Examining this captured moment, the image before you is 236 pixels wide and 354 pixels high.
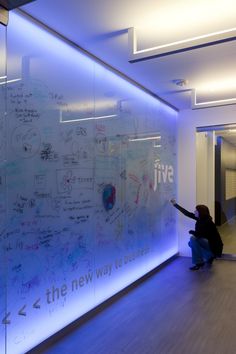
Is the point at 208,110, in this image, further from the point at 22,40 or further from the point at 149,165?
the point at 22,40

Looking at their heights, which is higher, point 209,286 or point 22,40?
point 22,40

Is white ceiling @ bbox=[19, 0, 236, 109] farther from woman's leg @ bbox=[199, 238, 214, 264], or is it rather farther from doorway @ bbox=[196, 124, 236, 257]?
woman's leg @ bbox=[199, 238, 214, 264]

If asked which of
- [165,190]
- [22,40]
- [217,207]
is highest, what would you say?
[22,40]

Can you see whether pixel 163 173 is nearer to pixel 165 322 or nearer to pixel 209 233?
pixel 209 233

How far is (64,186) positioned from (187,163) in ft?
11.4

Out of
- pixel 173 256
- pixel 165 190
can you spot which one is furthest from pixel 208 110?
pixel 173 256

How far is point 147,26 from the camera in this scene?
285 centimetres

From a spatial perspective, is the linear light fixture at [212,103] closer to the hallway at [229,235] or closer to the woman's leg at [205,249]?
the woman's leg at [205,249]

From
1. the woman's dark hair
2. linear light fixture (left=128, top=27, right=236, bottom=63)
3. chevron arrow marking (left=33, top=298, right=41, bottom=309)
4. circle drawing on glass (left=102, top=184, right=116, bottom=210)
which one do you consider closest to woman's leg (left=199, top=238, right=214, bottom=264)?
the woman's dark hair

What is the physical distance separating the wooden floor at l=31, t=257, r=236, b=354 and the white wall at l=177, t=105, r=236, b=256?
1442mm

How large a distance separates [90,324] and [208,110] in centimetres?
414

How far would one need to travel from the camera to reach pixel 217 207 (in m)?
6.21

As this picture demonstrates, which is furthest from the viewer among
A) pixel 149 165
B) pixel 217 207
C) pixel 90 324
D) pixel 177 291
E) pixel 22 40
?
pixel 217 207

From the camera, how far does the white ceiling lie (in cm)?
253
